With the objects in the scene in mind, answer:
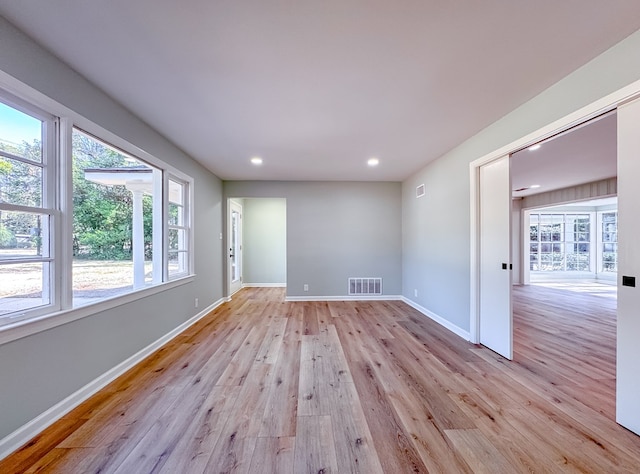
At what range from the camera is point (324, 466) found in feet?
4.75

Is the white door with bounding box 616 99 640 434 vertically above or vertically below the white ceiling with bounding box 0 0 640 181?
below

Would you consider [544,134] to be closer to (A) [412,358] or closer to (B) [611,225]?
(A) [412,358]

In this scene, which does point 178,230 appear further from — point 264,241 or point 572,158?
point 572,158

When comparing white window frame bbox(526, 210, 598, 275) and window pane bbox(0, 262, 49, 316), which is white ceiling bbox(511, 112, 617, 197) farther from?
window pane bbox(0, 262, 49, 316)

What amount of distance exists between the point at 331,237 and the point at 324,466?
4.28 meters

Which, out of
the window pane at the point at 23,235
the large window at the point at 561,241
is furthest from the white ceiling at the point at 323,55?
the large window at the point at 561,241

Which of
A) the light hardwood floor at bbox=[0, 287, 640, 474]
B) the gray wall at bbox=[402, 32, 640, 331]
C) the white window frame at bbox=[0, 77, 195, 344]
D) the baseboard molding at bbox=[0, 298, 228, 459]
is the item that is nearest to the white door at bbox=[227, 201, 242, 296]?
the light hardwood floor at bbox=[0, 287, 640, 474]

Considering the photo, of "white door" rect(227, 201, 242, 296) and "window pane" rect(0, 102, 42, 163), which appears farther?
"white door" rect(227, 201, 242, 296)

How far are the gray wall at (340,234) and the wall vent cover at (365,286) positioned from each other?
105mm

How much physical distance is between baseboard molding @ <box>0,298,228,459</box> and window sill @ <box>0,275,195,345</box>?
1.79 ft

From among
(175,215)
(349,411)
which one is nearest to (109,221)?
(175,215)

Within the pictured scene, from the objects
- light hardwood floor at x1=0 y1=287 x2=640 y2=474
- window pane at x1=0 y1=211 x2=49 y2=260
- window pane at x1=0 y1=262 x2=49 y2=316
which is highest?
window pane at x1=0 y1=211 x2=49 y2=260

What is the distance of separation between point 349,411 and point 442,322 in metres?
2.55

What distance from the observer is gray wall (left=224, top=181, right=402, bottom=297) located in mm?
5520
